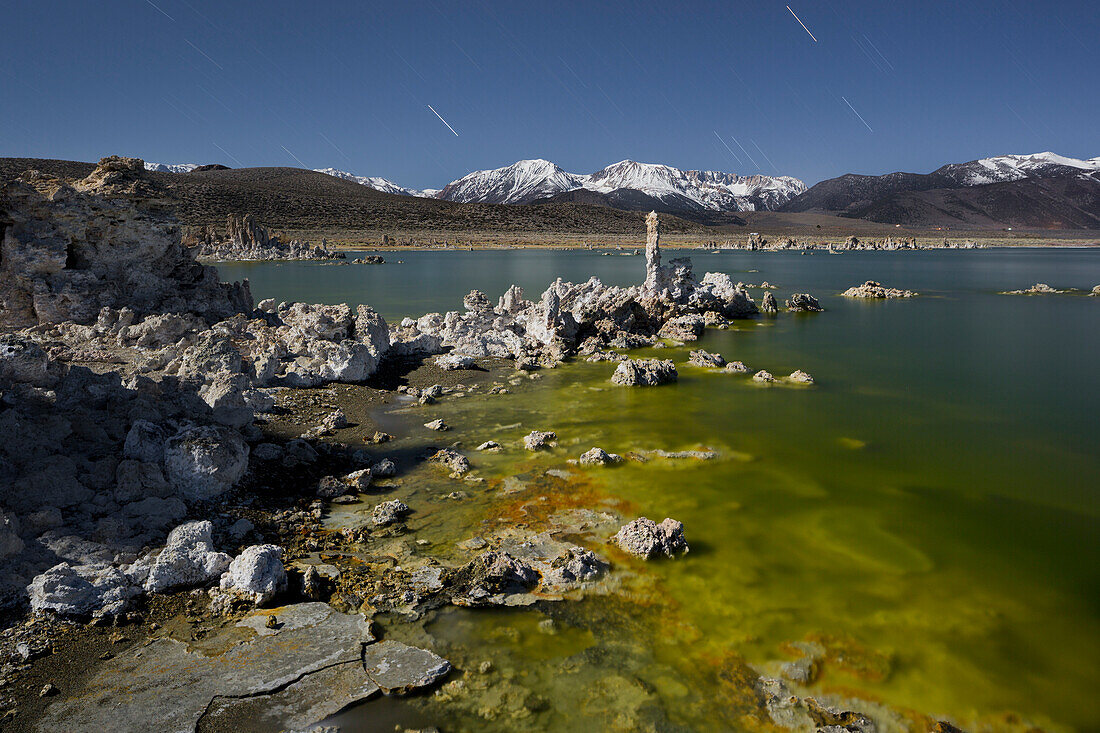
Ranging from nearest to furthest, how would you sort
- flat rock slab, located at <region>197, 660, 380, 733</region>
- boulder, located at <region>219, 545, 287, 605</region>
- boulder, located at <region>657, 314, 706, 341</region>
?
flat rock slab, located at <region>197, 660, 380, 733</region> < boulder, located at <region>219, 545, 287, 605</region> < boulder, located at <region>657, 314, 706, 341</region>

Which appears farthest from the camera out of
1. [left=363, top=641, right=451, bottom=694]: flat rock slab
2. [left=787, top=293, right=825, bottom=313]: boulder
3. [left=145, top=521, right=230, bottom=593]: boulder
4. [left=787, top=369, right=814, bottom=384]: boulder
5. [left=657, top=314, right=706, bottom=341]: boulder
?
[left=787, top=293, right=825, bottom=313]: boulder

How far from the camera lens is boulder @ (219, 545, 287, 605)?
5520mm

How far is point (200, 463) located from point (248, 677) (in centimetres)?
361

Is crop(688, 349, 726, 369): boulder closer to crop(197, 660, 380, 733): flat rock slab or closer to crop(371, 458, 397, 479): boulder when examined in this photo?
crop(371, 458, 397, 479): boulder

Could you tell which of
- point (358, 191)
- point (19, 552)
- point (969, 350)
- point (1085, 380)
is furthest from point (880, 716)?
point (358, 191)

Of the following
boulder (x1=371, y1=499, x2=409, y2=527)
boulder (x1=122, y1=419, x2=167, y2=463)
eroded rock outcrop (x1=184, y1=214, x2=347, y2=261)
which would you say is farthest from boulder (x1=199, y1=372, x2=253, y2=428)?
eroded rock outcrop (x1=184, y1=214, x2=347, y2=261)

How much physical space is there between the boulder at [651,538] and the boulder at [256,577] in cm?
369

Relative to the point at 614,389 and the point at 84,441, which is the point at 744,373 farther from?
the point at 84,441

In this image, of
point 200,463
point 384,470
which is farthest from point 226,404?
point 384,470

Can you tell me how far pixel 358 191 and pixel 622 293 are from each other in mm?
118028

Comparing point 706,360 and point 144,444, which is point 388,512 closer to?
point 144,444

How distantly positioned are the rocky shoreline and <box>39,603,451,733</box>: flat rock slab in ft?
0.05

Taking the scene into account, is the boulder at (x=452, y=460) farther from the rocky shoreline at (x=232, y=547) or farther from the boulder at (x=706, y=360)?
the boulder at (x=706, y=360)

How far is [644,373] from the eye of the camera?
14.7 m
